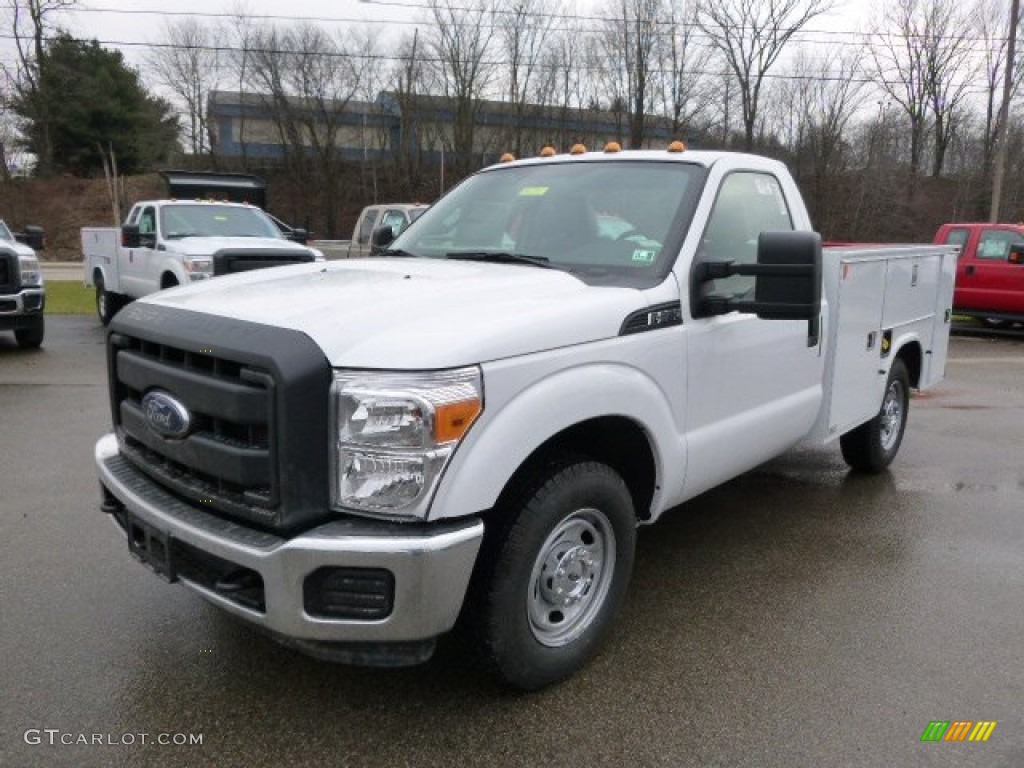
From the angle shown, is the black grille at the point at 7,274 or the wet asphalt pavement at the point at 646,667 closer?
the wet asphalt pavement at the point at 646,667

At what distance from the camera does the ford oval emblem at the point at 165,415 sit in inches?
106

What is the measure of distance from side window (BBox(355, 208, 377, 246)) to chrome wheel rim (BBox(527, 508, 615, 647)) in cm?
1499

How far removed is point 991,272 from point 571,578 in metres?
14.1

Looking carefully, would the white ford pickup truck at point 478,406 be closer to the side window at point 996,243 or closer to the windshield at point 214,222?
the windshield at point 214,222

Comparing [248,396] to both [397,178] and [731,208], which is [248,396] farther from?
[397,178]

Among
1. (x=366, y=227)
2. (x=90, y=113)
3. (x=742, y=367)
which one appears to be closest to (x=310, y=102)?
(x=90, y=113)

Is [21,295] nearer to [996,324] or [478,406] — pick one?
[478,406]

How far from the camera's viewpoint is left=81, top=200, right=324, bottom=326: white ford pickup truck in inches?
446

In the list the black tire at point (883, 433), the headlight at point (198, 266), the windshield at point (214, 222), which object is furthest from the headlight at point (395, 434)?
the windshield at point (214, 222)

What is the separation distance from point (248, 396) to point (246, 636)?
4.68ft

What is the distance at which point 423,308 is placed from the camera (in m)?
2.72

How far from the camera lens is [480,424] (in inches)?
98.4

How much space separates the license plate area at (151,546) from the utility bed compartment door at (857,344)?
3439 millimetres

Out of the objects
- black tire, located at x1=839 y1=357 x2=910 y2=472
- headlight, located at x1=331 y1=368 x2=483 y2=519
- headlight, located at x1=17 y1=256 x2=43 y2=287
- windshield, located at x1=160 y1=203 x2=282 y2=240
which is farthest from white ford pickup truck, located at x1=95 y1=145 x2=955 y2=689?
windshield, located at x1=160 y1=203 x2=282 y2=240
